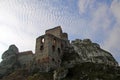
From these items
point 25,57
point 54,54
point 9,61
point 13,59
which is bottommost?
point 54,54

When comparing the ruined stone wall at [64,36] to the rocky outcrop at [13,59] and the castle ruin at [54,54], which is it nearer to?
the castle ruin at [54,54]

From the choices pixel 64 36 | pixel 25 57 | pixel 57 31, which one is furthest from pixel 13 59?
pixel 64 36

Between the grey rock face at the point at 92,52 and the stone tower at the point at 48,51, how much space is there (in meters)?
19.4

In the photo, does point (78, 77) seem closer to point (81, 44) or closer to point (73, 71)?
point (73, 71)

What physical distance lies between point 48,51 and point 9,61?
32916 mm

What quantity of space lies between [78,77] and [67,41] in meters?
39.7

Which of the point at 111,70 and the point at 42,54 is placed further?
the point at 42,54

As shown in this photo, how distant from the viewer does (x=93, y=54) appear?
14838 cm

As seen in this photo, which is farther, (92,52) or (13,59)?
(92,52)

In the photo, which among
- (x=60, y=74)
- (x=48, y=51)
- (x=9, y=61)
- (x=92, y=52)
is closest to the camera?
(x=60, y=74)

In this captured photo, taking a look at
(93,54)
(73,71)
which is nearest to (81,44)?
(93,54)

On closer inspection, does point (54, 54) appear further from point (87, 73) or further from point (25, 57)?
point (25, 57)

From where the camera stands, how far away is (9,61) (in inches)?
5669

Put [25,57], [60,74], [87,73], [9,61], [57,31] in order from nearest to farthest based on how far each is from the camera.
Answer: [87,73] → [60,74] → [57,31] → [9,61] → [25,57]
